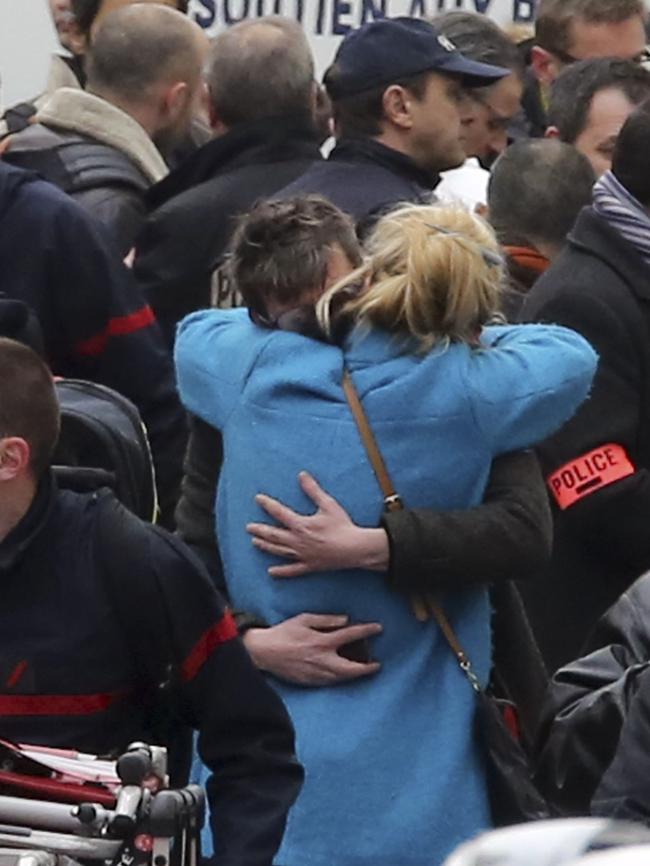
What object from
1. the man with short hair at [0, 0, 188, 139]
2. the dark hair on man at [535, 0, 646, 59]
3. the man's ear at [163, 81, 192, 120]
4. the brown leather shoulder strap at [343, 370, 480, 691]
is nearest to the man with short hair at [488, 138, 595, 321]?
the man's ear at [163, 81, 192, 120]

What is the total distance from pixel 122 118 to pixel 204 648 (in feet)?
10.1

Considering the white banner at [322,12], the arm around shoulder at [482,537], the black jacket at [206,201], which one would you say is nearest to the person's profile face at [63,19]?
the white banner at [322,12]

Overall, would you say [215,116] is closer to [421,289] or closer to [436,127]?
[436,127]

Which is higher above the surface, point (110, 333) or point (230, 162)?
point (110, 333)

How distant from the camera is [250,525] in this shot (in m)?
4.44

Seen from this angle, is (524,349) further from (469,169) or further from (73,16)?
(73,16)

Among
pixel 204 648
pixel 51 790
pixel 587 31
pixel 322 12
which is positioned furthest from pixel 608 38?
pixel 51 790

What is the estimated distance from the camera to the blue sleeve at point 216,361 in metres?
4.45

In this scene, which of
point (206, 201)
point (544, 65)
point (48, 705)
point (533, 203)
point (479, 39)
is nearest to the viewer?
point (48, 705)

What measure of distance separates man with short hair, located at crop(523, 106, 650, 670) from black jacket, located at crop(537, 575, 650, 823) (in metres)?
1.25

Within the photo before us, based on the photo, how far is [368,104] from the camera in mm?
5941

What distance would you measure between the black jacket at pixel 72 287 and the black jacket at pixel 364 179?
0.48m

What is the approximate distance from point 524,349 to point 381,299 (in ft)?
0.89

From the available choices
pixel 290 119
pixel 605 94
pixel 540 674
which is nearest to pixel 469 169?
pixel 605 94
